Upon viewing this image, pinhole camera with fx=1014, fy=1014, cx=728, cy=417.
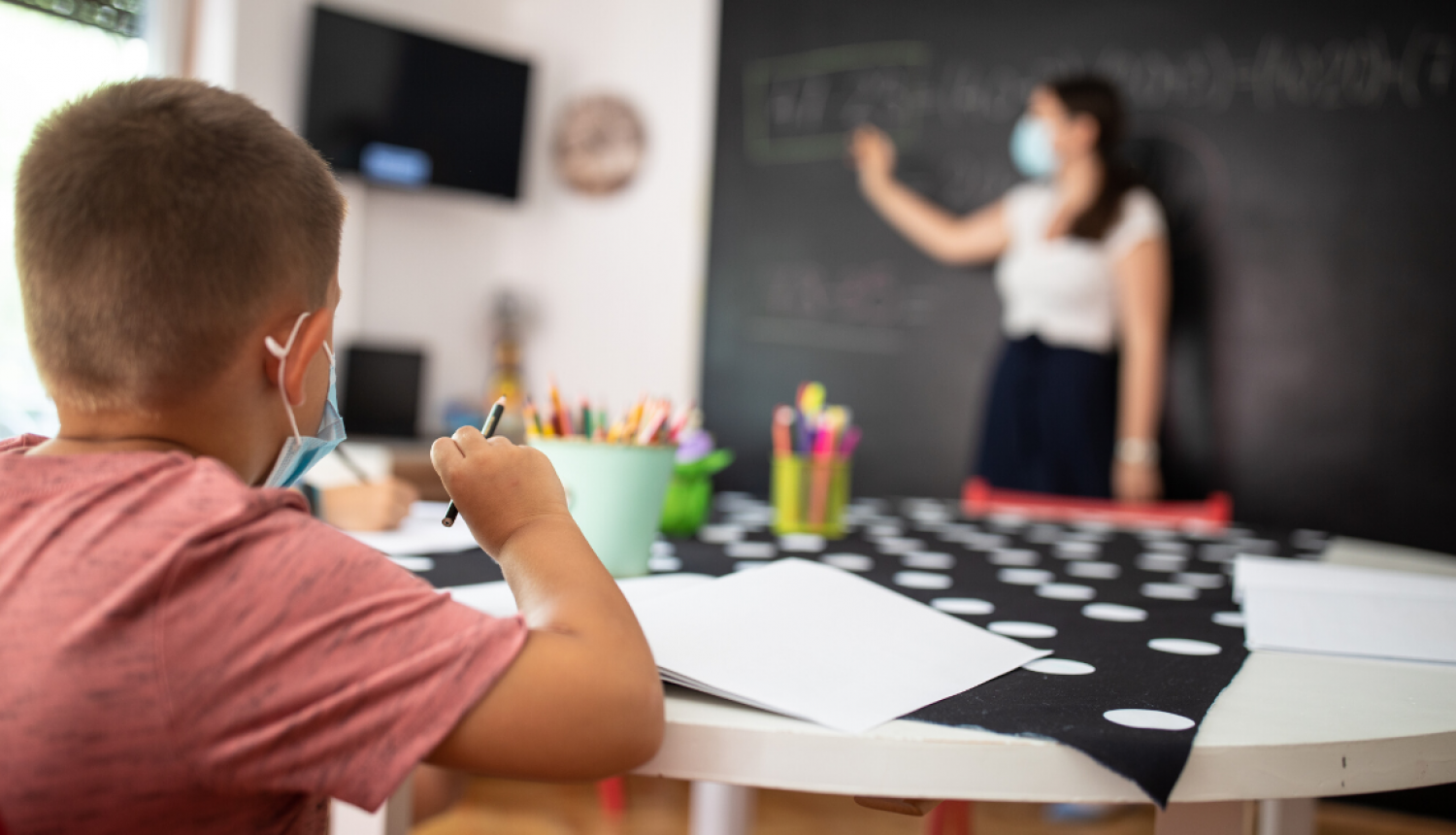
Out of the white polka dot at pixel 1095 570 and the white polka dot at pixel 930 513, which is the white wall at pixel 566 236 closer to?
the white polka dot at pixel 930 513

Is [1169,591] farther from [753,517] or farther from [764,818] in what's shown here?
[764,818]

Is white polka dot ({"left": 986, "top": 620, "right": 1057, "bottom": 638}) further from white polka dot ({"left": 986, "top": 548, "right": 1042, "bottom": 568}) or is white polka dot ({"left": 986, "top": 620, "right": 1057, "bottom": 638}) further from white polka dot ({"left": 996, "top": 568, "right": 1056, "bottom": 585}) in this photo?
white polka dot ({"left": 986, "top": 548, "right": 1042, "bottom": 568})

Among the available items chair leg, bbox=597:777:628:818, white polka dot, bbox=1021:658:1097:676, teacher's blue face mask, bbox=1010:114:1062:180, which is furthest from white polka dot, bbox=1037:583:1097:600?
teacher's blue face mask, bbox=1010:114:1062:180

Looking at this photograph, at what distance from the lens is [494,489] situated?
1.87 ft

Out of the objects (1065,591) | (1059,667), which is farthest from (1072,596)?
(1059,667)

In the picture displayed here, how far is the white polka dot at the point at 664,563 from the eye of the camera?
904 millimetres

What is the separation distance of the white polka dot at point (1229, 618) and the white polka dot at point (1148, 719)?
0.95 ft

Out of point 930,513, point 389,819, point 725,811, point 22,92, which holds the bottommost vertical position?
point 725,811

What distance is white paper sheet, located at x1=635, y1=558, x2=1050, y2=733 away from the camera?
0.53 metres

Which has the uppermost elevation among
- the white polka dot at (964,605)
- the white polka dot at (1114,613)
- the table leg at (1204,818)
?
the white polka dot at (964,605)

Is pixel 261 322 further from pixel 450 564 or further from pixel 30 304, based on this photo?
pixel 450 564

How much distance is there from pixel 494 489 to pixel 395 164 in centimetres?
271

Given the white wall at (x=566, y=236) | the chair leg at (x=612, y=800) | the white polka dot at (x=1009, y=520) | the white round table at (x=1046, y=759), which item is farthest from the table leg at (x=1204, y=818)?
the white wall at (x=566, y=236)

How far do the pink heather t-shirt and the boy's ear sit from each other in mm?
75
